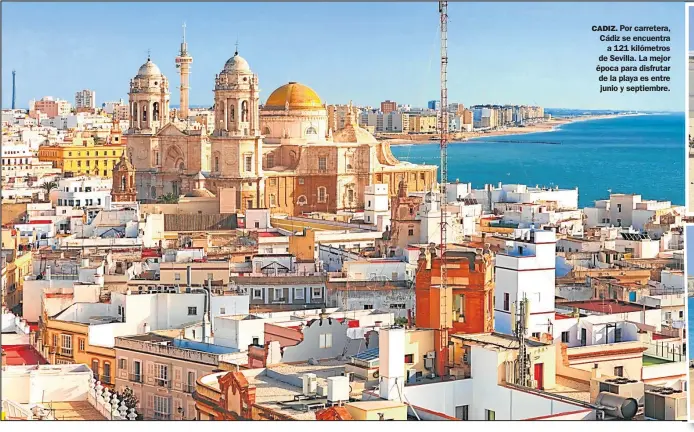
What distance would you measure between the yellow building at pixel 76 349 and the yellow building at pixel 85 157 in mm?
23234

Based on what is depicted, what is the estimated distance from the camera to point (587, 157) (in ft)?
204

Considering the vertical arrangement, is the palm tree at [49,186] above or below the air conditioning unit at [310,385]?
above

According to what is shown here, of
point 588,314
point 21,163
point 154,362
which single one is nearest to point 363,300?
point 588,314

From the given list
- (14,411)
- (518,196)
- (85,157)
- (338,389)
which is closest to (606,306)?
(338,389)

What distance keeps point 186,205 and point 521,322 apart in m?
14.0

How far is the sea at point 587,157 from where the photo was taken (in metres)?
48.9

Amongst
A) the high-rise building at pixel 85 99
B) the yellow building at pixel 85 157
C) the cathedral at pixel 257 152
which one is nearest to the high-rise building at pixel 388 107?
the high-rise building at pixel 85 99

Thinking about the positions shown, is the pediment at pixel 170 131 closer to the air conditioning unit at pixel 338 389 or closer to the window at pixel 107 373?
the window at pixel 107 373

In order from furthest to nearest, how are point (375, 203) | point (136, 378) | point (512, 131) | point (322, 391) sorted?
point (512, 131)
point (375, 203)
point (136, 378)
point (322, 391)

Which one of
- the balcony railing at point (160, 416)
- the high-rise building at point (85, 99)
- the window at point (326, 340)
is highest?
the high-rise building at point (85, 99)

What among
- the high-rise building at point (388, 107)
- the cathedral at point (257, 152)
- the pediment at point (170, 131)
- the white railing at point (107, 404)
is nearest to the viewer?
the white railing at point (107, 404)

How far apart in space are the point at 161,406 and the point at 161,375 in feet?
0.58

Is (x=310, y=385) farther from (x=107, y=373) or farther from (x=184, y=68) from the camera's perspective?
(x=184, y=68)

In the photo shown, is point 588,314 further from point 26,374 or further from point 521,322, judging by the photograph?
point 26,374
